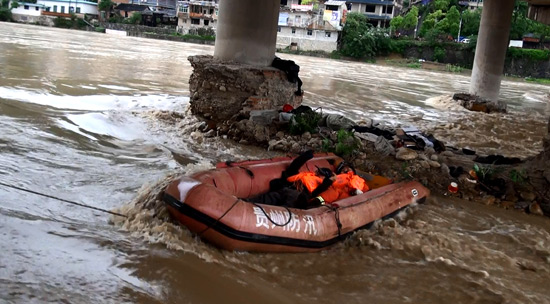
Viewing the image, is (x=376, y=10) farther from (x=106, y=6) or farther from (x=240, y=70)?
(x=240, y=70)

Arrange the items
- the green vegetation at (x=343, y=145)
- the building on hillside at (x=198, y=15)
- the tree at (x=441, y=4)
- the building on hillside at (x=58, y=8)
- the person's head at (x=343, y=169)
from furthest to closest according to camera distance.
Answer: the building on hillside at (x=58, y=8) < the building on hillside at (x=198, y=15) < the tree at (x=441, y=4) < the green vegetation at (x=343, y=145) < the person's head at (x=343, y=169)

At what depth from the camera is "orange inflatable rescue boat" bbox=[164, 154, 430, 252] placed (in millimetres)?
3965

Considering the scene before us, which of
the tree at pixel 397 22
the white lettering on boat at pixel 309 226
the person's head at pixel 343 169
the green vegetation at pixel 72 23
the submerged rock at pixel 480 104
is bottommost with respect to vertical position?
the white lettering on boat at pixel 309 226

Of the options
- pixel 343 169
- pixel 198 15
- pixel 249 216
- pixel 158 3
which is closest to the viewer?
pixel 249 216

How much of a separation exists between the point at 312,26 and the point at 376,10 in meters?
10.8

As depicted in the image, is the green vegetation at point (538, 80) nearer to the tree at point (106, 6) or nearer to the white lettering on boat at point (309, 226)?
the white lettering on boat at point (309, 226)

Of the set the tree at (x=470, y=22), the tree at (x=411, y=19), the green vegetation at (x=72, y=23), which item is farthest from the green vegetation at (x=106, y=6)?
the tree at (x=470, y=22)

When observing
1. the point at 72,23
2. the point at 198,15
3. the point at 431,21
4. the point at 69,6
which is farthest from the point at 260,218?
the point at 69,6

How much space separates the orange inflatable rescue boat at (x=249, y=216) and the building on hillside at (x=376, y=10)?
59475mm

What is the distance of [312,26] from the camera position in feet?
183

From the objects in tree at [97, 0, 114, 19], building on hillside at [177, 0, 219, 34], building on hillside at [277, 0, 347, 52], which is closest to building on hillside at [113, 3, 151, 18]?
tree at [97, 0, 114, 19]

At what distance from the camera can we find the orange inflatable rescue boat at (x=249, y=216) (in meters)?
3.96

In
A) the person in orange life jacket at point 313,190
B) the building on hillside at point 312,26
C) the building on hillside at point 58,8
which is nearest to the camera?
the person in orange life jacket at point 313,190

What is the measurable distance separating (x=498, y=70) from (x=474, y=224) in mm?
13499
